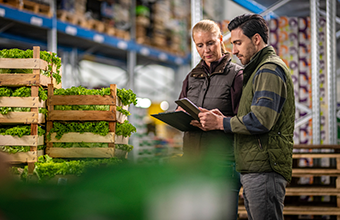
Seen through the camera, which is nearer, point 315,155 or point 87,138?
point 87,138

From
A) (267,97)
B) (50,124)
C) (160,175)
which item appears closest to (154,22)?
(50,124)

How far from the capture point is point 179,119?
2.05m

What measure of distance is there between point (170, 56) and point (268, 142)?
30.4ft

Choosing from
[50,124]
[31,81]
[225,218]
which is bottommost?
[225,218]

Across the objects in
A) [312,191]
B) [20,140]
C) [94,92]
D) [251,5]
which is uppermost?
[251,5]

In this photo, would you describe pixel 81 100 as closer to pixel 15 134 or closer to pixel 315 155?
pixel 15 134

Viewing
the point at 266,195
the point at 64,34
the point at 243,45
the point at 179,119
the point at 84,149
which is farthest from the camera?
the point at 64,34

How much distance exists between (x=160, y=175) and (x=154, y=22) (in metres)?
9.78

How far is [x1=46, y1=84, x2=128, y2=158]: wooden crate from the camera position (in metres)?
2.43

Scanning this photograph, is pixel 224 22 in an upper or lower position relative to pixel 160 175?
upper

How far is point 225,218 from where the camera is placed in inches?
75.8

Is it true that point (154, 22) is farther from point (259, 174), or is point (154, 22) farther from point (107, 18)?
point (259, 174)

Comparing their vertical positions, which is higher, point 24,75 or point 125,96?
point 24,75

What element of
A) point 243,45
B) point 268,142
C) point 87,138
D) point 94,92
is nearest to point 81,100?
point 94,92
